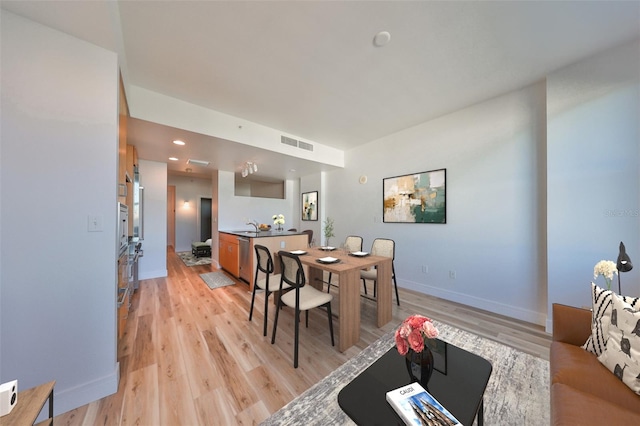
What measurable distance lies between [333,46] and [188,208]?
766 cm

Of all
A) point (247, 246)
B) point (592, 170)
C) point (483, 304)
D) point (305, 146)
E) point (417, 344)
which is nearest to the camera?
point (417, 344)

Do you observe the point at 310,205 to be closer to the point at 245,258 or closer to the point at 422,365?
the point at 245,258

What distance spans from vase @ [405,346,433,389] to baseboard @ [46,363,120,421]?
81.0 inches

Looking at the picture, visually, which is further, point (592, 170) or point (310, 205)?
point (310, 205)

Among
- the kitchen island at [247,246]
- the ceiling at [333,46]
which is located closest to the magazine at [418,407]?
the ceiling at [333,46]

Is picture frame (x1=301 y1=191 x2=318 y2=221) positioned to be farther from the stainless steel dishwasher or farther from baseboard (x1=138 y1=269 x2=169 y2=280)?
baseboard (x1=138 y1=269 x2=169 y2=280)

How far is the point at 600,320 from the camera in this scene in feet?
4.07

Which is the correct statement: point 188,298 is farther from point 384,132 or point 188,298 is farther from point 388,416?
point 384,132

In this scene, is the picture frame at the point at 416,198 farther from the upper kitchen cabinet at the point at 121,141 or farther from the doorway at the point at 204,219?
the doorway at the point at 204,219

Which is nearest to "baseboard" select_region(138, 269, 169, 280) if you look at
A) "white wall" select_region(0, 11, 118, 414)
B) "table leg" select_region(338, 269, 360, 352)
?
"white wall" select_region(0, 11, 118, 414)

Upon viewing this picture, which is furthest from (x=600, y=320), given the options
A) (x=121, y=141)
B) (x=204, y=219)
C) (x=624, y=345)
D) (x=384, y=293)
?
(x=204, y=219)

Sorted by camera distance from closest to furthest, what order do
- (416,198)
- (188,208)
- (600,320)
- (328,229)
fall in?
(600,320) → (416,198) → (328,229) → (188,208)

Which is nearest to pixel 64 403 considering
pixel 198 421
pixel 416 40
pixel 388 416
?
pixel 198 421

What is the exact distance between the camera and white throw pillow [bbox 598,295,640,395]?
40.1 inches
